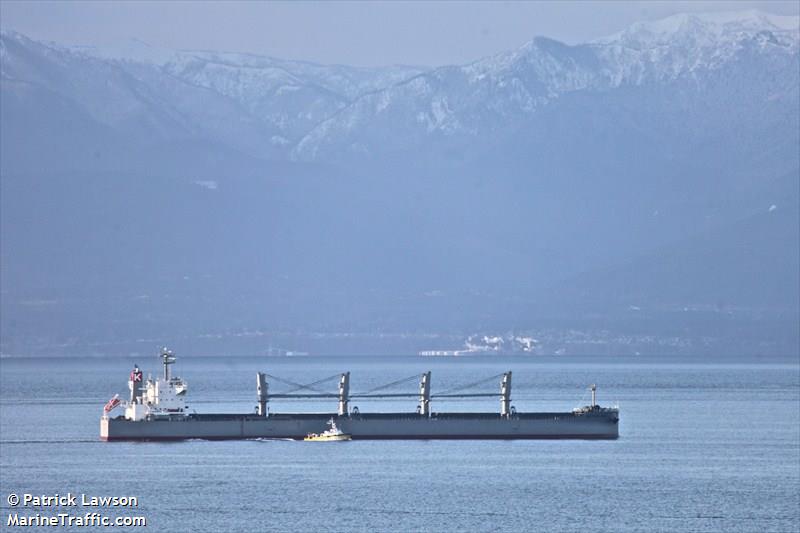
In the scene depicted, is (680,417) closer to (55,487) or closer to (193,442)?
(193,442)

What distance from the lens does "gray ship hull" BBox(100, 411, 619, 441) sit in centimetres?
11544

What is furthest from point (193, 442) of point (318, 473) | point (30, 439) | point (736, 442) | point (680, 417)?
point (680, 417)

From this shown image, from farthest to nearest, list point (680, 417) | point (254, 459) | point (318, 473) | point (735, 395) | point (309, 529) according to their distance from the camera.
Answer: point (735, 395), point (680, 417), point (254, 459), point (318, 473), point (309, 529)

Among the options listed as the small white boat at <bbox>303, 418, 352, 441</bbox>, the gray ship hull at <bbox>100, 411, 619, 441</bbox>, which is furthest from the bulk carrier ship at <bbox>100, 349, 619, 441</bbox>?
the small white boat at <bbox>303, 418, 352, 441</bbox>

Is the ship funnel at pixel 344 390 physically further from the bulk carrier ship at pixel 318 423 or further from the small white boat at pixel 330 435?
the small white boat at pixel 330 435

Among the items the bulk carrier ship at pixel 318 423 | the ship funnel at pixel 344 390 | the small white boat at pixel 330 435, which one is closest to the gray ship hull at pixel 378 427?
the bulk carrier ship at pixel 318 423

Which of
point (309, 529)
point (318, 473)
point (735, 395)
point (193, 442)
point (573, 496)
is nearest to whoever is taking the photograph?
point (309, 529)

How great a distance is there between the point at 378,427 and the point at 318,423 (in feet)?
12.1

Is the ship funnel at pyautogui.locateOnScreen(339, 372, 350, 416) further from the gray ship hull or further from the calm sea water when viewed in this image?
the calm sea water

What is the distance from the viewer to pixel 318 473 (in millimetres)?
98688

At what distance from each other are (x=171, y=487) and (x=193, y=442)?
78.9ft

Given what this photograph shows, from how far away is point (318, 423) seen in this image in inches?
4624

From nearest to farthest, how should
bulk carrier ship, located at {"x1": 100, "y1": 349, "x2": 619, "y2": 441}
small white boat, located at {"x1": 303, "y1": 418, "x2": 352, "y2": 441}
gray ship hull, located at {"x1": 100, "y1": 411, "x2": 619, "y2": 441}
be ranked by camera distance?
bulk carrier ship, located at {"x1": 100, "y1": 349, "x2": 619, "y2": 441} < gray ship hull, located at {"x1": 100, "y1": 411, "x2": 619, "y2": 441} < small white boat, located at {"x1": 303, "y1": 418, "x2": 352, "y2": 441}

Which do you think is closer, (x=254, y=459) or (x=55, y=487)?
→ (x=55, y=487)
